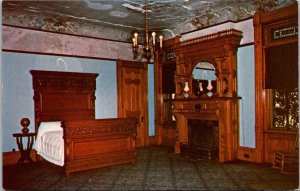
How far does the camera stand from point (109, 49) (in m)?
8.90

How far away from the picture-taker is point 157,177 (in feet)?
18.1

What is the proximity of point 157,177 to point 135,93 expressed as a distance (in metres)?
4.16

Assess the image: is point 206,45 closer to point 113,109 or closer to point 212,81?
point 212,81

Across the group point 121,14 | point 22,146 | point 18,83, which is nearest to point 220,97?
point 121,14

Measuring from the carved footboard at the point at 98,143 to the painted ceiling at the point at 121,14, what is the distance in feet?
8.96

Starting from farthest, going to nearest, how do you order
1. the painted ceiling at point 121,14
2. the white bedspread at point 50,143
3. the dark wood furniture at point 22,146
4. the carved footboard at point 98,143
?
1. the dark wood furniture at point 22,146
2. the painted ceiling at point 121,14
3. the white bedspread at point 50,143
4. the carved footboard at point 98,143

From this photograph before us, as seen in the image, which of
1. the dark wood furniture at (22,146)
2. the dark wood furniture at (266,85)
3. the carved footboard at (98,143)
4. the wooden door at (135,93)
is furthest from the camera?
the wooden door at (135,93)

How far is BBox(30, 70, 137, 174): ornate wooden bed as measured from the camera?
→ 588 centimetres

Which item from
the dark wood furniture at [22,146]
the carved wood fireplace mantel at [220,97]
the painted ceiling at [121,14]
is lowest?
the dark wood furniture at [22,146]

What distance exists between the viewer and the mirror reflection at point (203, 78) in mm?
7816

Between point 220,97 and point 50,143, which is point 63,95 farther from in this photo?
point 220,97

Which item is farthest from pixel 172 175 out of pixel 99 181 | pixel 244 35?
pixel 244 35

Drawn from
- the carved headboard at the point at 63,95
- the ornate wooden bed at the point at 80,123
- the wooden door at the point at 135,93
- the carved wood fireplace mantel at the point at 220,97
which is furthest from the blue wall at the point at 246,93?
the carved headboard at the point at 63,95

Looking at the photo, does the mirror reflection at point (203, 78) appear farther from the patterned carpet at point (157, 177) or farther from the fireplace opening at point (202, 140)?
the patterned carpet at point (157, 177)
